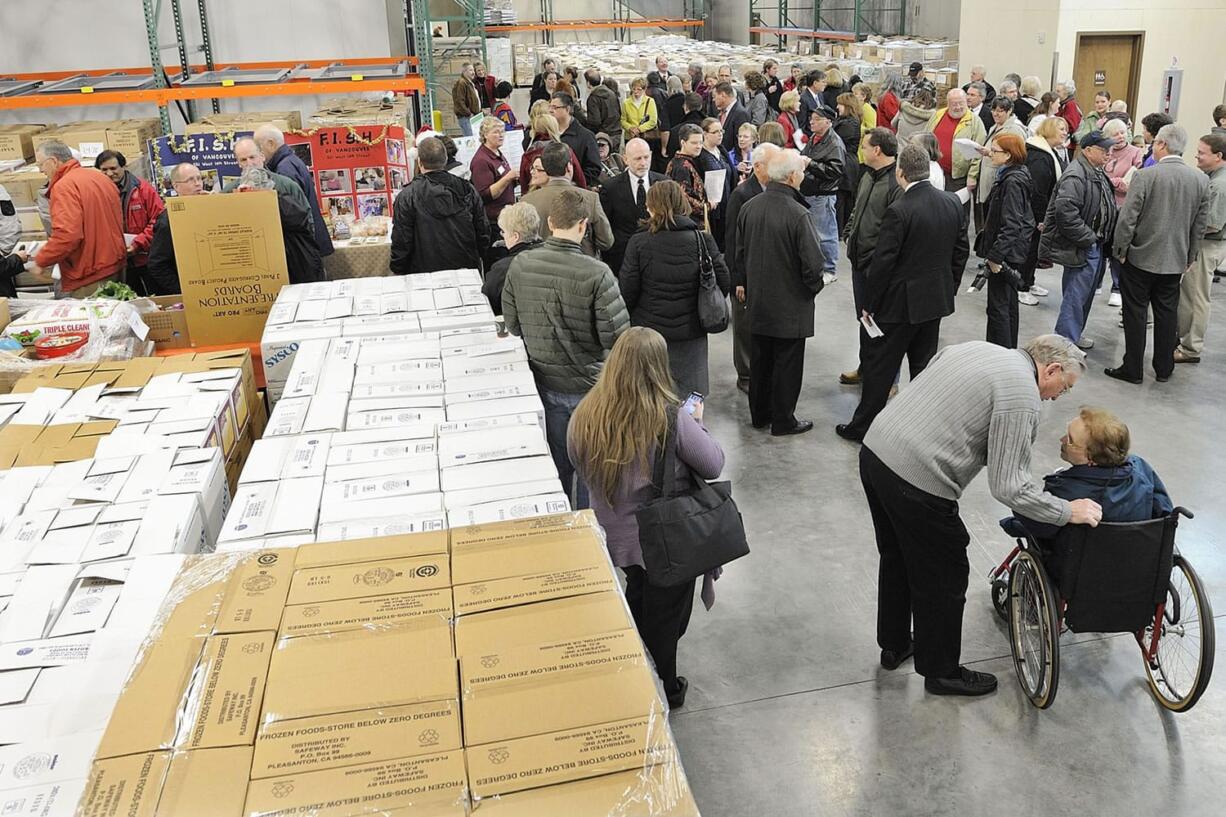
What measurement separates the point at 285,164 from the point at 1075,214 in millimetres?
5088

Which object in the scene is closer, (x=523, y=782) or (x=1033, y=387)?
(x=523, y=782)

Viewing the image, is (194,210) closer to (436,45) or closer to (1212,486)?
(1212,486)

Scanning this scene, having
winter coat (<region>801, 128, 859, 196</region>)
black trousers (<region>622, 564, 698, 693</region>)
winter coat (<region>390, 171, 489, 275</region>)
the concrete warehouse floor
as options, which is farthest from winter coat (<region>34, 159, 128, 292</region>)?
winter coat (<region>801, 128, 859, 196</region>)

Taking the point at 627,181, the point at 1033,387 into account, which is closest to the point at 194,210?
the point at 627,181

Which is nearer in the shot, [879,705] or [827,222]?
[879,705]

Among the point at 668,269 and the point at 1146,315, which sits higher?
the point at 668,269

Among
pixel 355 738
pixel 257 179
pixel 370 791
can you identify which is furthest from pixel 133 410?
pixel 257 179

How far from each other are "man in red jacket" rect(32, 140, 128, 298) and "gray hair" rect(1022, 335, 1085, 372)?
5411mm

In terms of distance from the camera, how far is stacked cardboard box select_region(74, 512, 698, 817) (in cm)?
187

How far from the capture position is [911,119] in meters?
10.3

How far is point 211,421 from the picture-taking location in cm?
359

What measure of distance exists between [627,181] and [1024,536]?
3770mm

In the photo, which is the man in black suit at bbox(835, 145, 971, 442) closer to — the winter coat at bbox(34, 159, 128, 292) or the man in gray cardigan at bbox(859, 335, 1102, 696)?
the man in gray cardigan at bbox(859, 335, 1102, 696)

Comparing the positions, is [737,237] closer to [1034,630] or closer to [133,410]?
[1034,630]
